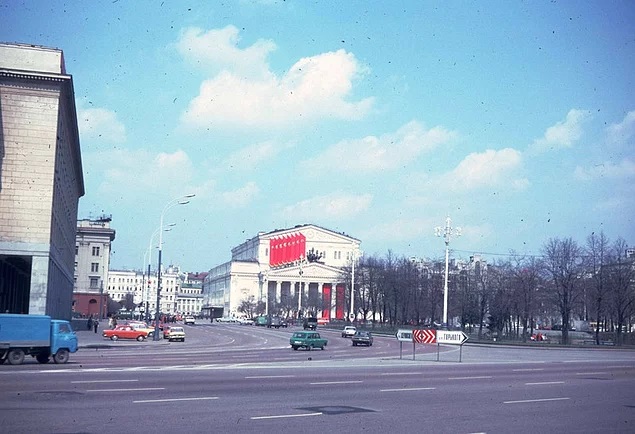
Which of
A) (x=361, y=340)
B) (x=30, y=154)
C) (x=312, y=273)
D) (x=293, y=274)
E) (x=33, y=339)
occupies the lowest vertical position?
(x=361, y=340)

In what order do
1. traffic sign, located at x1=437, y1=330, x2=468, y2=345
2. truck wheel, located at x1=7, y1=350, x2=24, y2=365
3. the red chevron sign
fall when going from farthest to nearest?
1. traffic sign, located at x1=437, y1=330, x2=468, y2=345
2. the red chevron sign
3. truck wheel, located at x1=7, y1=350, x2=24, y2=365

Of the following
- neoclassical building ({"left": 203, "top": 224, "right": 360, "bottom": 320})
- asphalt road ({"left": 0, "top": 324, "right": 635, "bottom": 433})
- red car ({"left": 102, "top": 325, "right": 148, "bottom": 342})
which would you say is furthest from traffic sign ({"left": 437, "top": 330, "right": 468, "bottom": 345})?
neoclassical building ({"left": 203, "top": 224, "right": 360, "bottom": 320})

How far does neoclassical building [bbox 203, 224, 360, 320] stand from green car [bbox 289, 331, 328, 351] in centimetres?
8349

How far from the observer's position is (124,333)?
219ft

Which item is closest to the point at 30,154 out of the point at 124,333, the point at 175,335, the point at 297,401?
the point at 124,333

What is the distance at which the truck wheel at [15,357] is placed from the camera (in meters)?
31.1

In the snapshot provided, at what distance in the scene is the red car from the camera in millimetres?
66406

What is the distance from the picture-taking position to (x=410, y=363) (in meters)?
39.1

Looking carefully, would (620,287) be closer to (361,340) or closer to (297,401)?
(361,340)

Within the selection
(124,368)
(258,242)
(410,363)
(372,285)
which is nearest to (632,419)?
(124,368)

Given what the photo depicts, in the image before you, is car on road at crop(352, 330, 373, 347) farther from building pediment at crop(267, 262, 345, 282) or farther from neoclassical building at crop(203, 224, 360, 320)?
building pediment at crop(267, 262, 345, 282)

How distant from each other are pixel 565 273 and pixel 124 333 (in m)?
45.6

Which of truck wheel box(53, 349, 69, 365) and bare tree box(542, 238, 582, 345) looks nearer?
truck wheel box(53, 349, 69, 365)

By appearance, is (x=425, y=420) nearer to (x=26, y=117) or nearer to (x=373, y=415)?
(x=373, y=415)
